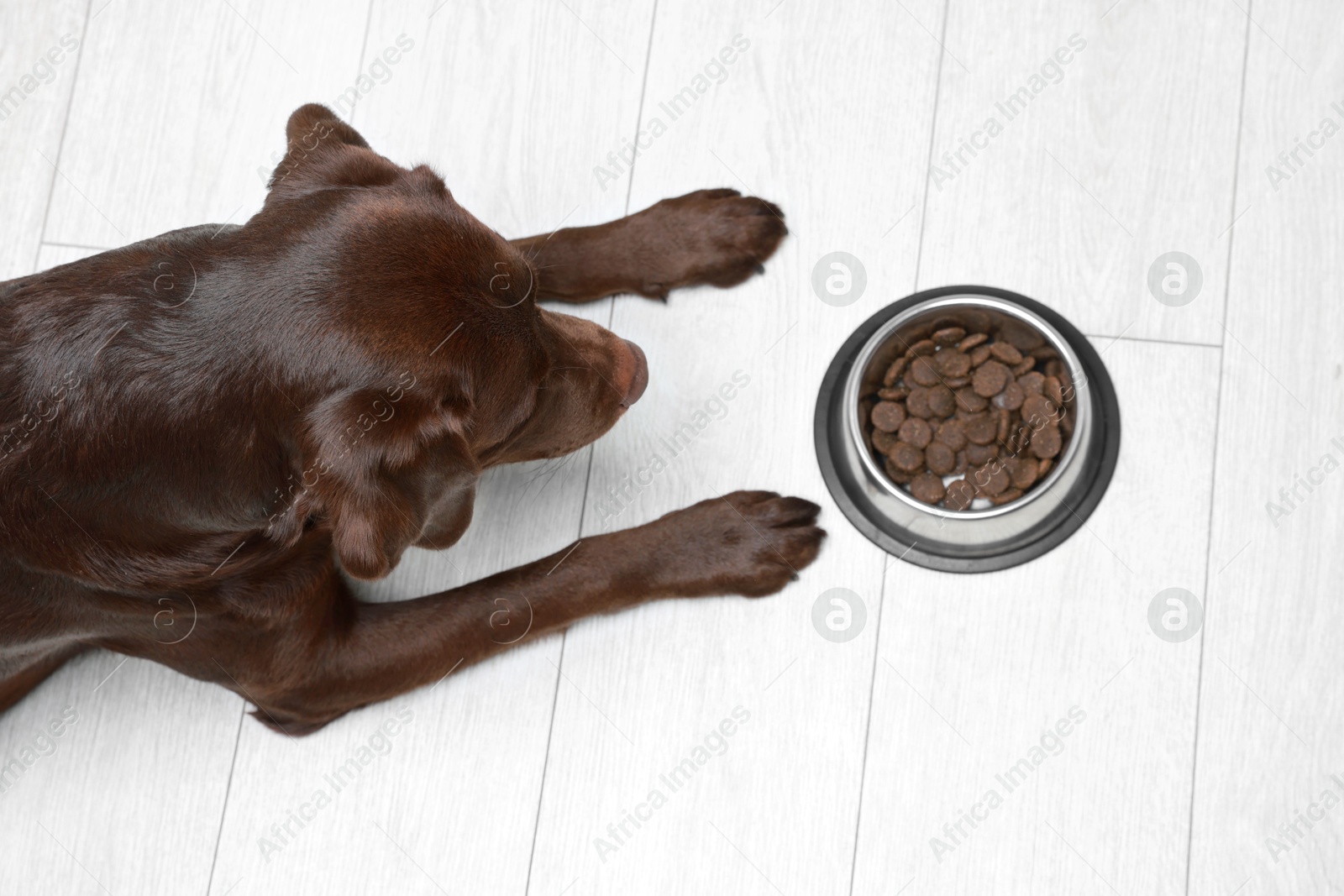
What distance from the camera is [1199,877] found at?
79.7 inches

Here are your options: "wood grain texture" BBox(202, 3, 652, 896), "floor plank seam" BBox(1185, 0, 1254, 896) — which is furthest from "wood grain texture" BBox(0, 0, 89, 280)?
"floor plank seam" BBox(1185, 0, 1254, 896)

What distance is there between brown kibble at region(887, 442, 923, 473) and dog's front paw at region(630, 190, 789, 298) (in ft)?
1.55

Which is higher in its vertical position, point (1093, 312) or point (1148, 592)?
point (1093, 312)

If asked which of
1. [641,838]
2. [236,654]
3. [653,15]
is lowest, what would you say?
[641,838]

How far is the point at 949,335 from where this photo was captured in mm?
2094

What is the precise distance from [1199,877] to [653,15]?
2048mm

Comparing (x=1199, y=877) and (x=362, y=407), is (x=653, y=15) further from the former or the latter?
(x=1199, y=877)

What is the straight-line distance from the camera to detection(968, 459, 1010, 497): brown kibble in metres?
2.08

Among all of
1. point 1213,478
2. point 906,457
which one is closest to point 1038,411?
point 906,457

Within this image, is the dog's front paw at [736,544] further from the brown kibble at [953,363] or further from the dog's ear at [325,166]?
the dog's ear at [325,166]

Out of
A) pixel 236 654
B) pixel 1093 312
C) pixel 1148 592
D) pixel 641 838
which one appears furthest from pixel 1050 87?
pixel 236 654

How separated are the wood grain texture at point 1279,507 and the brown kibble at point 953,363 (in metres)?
0.54

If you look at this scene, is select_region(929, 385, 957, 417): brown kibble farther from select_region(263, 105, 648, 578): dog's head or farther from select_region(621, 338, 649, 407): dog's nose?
select_region(263, 105, 648, 578): dog's head

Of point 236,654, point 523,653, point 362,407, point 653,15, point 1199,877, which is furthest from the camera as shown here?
point 653,15
